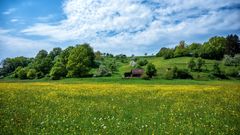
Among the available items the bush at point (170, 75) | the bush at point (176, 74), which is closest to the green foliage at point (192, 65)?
the bush at point (176, 74)

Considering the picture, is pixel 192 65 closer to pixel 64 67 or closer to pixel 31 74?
pixel 64 67

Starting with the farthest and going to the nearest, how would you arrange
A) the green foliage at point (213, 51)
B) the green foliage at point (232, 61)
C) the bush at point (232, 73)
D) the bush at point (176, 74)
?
the green foliage at point (213, 51)
the green foliage at point (232, 61)
the bush at point (232, 73)
the bush at point (176, 74)

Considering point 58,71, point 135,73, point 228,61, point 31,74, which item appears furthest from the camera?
point 228,61

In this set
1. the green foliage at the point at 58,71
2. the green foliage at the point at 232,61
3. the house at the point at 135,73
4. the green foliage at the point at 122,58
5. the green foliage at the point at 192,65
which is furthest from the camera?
the green foliage at the point at 122,58

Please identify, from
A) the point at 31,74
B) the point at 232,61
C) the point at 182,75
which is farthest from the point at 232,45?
the point at 31,74

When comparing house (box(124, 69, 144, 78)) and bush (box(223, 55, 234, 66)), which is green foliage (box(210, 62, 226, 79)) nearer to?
bush (box(223, 55, 234, 66))

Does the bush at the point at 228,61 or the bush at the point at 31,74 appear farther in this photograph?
the bush at the point at 228,61

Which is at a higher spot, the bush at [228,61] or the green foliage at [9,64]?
the green foliage at [9,64]

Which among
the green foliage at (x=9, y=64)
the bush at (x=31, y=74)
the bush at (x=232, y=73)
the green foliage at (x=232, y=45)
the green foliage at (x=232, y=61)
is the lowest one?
the bush at (x=232, y=73)

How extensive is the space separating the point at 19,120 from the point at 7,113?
1.79 metres

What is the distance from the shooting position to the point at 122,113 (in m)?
13.4

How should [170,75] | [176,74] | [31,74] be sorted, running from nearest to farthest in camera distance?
1. [170,75]
2. [176,74]
3. [31,74]

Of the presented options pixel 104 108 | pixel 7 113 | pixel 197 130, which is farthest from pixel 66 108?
pixel 197 130

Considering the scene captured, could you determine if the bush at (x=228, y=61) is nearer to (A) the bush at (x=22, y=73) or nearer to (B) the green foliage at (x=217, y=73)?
(B) the green foliage at (x=217, y=73)
